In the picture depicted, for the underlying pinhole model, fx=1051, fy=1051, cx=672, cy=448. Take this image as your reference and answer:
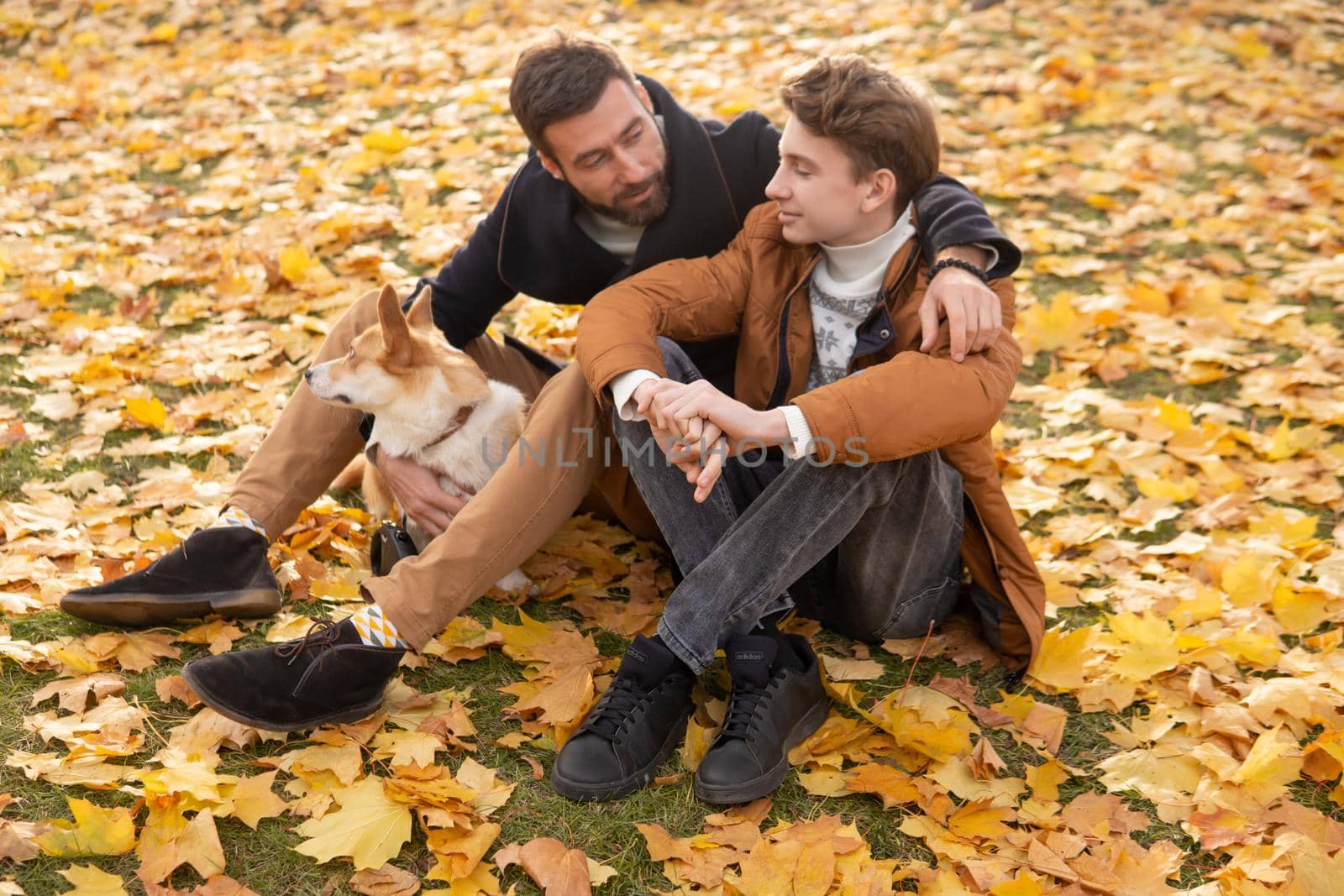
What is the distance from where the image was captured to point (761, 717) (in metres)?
2.55

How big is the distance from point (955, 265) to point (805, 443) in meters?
0.68

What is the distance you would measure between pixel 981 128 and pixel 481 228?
14.2 feet

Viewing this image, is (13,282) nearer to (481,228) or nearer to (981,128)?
(481,228)

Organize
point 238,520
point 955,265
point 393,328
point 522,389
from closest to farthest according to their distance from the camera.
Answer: point 955,265 → point 393,328 → point 238,520 → point 522,389

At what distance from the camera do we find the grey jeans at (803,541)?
101 inches

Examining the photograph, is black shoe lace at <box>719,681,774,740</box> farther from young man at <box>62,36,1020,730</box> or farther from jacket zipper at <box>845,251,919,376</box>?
jacket zipper at <box>845,251,919,376</box>

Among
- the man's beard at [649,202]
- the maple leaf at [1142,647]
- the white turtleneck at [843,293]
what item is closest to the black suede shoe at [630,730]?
the white turtleneck at [843,293]

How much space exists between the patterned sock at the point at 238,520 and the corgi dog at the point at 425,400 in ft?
1.33

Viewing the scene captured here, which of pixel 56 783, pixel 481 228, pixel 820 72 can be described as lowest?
pixel 56 783

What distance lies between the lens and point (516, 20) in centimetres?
895

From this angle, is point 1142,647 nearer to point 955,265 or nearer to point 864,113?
point 955,265

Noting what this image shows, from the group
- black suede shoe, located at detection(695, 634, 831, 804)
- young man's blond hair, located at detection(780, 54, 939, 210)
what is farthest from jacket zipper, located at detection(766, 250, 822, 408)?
black suede shoe, located at detection(695, 634, 831, 804)

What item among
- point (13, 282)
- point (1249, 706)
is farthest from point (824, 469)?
point (13, 282)

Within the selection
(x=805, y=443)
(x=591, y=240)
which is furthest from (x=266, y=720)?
(x=591, y=240)
